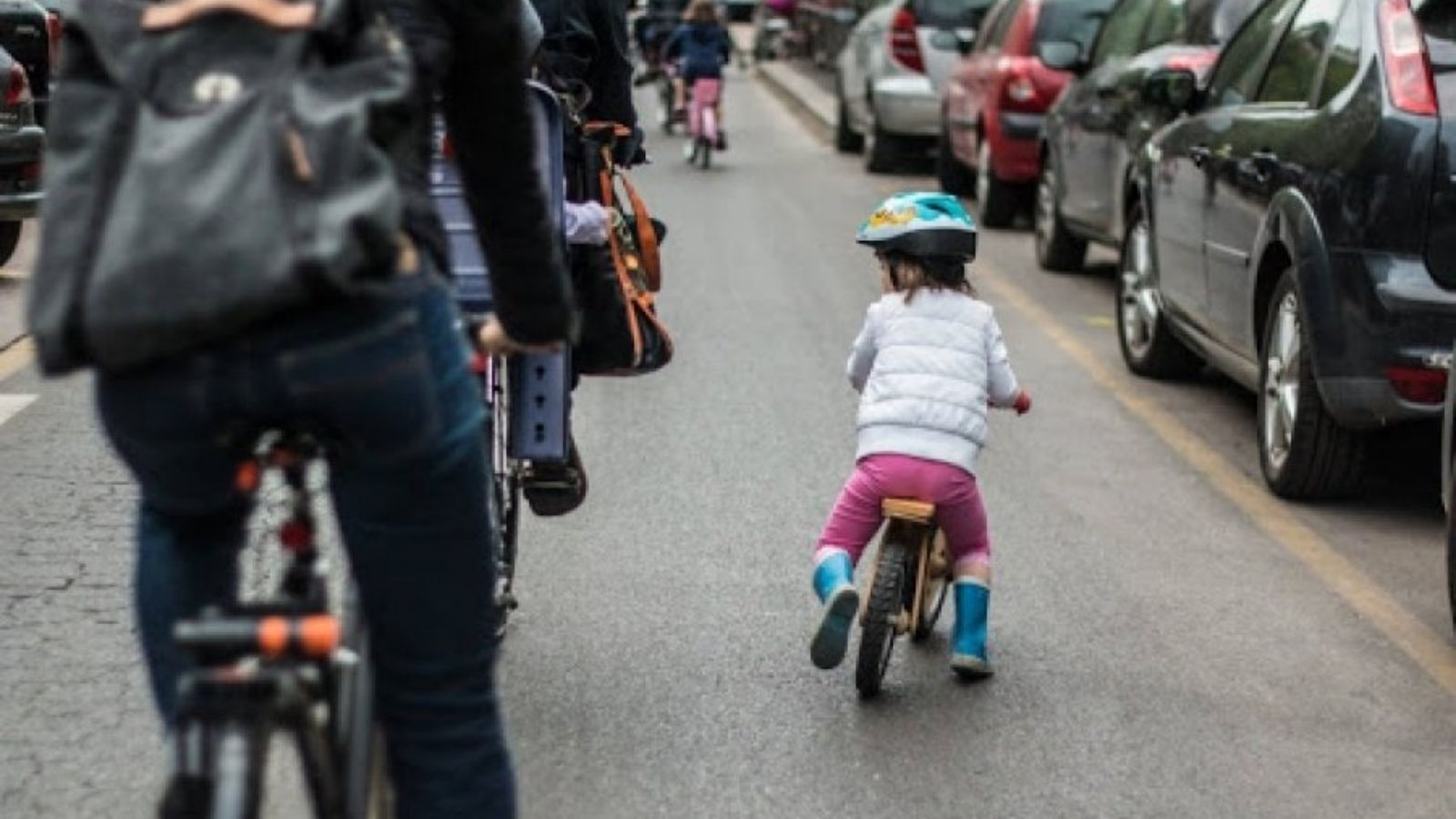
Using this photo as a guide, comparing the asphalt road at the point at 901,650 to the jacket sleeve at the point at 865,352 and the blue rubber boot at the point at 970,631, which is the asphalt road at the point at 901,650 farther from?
the jacket sleeve at the point at 865,352

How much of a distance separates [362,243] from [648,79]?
82.7 ft

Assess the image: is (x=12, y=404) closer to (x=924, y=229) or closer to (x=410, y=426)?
(x=924, y=229)

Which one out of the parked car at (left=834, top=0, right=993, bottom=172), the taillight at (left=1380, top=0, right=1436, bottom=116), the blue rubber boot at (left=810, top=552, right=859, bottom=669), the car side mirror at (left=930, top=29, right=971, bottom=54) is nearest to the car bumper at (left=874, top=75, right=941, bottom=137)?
the parked car at (left=834, top=0, right=993, bottom=172)

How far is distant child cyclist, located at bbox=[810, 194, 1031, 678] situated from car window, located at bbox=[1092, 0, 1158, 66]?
861 centimetres

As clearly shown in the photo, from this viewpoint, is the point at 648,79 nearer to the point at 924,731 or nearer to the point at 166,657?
the point at 924,731

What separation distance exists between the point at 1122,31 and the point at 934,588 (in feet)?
29.2

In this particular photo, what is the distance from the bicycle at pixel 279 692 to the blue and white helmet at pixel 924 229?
122 inches

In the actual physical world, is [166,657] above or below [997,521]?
above

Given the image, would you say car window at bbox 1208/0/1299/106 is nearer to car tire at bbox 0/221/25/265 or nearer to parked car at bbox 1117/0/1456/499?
parked car at bbox 1117/0/1456/499

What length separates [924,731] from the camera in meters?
5.75

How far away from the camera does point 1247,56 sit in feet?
32.7

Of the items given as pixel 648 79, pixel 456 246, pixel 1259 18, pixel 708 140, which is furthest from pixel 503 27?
pixel 648 79

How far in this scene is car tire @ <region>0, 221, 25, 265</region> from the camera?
44.5 ft

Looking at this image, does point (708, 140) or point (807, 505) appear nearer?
point (807, 505)
